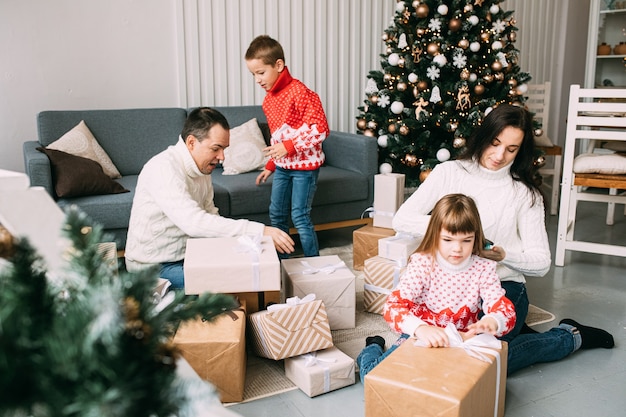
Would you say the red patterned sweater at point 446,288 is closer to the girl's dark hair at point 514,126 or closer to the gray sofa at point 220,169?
the girl's dark hair at point 514,126

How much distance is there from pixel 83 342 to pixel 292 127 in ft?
8.58

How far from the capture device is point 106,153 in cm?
351

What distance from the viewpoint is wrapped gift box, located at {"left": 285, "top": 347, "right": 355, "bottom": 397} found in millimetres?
1922

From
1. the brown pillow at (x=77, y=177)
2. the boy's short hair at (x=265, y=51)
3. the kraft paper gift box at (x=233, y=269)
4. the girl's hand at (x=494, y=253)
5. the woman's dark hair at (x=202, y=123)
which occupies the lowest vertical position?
the kraft paper gift box at (x=233, y=269)

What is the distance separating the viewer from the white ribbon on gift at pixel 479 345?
1592mm

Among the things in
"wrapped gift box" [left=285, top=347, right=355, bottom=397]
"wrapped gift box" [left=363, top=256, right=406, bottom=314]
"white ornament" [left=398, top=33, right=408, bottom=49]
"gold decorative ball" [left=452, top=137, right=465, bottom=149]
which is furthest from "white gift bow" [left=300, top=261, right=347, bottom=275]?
"white ornament" [left=398, top=33, right=408, bottom=49]

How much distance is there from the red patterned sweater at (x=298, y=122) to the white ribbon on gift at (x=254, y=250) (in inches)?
34.8

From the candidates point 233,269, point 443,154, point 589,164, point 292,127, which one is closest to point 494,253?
point 233,269

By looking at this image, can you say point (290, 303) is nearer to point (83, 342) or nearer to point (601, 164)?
point (83, 342)

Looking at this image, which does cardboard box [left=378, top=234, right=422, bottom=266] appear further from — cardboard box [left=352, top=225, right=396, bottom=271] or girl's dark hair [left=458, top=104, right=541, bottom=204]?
girl's dark hair [left=458, top=104, right=541, bottom=204]

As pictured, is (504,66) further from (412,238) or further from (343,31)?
(412,238)

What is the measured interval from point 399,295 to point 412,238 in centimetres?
91

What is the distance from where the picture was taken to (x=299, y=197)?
3041mm

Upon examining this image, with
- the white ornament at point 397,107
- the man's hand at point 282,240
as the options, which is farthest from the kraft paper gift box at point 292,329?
the white ornament at point 397,107
